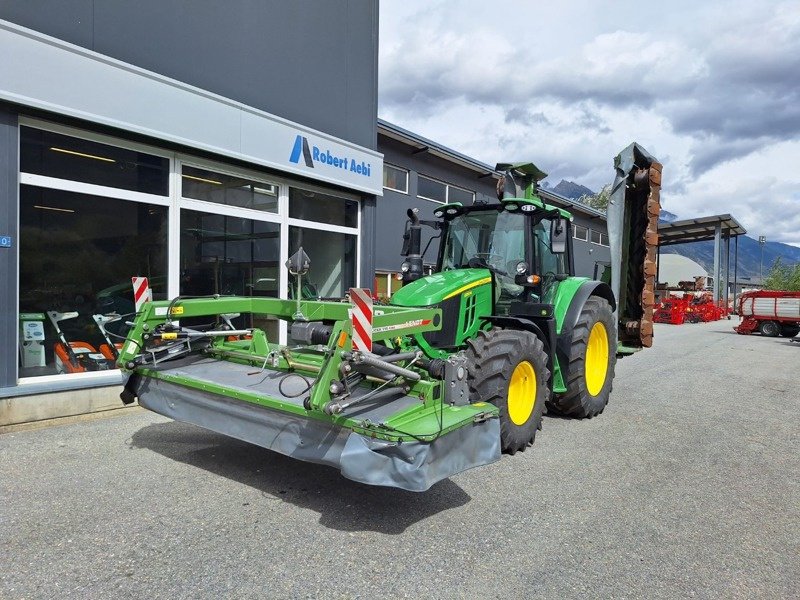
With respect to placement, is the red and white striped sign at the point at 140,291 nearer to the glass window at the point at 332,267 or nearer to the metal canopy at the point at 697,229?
the glass window at the point at 332,267

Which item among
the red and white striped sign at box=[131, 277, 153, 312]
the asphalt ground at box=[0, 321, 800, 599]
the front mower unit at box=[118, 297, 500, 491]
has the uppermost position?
the red and white striped sign at box=[131, 277, 153, 312]

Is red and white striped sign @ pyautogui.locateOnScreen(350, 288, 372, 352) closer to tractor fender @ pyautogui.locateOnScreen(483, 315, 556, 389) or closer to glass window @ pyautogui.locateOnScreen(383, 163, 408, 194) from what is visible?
tractor fender @ pyautogui.locateOnScreen(483, 315, 556, 389)

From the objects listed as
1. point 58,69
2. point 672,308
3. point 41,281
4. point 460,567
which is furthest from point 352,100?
point 672,308

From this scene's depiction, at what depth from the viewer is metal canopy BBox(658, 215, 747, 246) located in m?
33.6

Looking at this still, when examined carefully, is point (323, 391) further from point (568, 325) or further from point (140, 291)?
point (568, 325)

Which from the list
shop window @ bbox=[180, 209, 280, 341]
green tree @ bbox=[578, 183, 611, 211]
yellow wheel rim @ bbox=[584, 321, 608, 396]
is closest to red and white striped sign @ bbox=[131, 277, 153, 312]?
shop window @ bbox=[180, 209, 280, 341]

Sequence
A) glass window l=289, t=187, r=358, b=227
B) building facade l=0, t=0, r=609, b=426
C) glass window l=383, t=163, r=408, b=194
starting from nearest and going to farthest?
building facade l=0, t=0, r=609, b=426
glass window l=289, t=187, r=358, b=227
glass window l=383, t=163, r=408, b=194

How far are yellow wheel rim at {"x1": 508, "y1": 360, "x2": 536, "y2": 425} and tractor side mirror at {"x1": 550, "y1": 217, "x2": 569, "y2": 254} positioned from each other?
142 cm

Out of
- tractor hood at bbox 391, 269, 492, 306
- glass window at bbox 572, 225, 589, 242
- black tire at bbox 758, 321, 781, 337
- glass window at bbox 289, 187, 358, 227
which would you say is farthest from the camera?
glass window at bbox 572, 225, 589, 242

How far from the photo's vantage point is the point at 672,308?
27391 millimetres

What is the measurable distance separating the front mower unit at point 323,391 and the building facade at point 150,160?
1.91m

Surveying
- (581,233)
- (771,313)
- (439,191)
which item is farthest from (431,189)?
(581,233)

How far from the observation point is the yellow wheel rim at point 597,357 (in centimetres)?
682

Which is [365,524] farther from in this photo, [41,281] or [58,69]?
[58,69]
